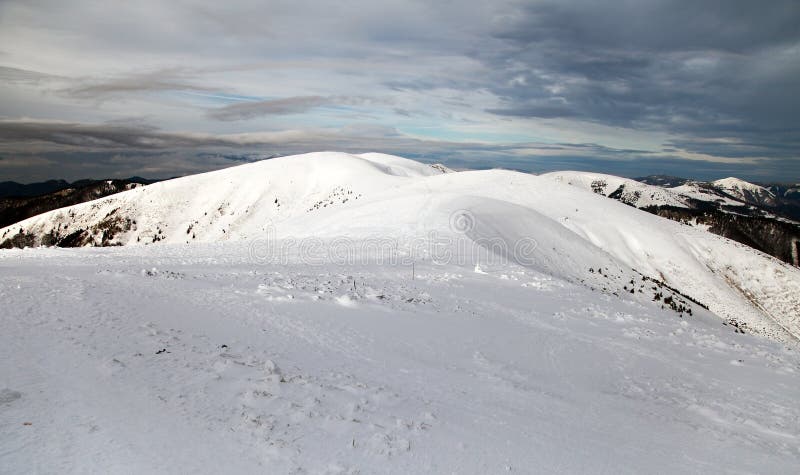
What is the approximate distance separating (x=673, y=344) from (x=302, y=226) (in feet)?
101

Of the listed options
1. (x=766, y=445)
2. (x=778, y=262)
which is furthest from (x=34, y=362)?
(x=778, y=262)

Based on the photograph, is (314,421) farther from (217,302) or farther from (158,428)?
(217,302)

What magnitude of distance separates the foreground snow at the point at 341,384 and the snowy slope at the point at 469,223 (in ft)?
43.7

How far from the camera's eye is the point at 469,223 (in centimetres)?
3100

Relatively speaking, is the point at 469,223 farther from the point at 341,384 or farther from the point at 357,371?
the point at 341,384

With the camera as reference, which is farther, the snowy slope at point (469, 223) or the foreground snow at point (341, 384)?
the snowy slope at point (469, 223)

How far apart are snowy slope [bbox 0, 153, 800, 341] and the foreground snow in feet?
43.7

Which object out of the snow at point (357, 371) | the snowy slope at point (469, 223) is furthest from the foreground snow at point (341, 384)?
the snowy slope at point (469, 223)

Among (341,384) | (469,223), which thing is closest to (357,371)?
(341,384)

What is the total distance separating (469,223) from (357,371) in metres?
24.0

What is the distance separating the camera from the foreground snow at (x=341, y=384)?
5.14m

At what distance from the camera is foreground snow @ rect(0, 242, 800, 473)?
514 cm

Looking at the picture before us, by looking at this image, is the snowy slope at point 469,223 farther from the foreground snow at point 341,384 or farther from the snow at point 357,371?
the foreground snow at point 341,384

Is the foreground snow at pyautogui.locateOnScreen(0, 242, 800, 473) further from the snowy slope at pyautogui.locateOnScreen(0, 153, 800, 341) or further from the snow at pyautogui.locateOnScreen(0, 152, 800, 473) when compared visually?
the snowy slope at pyautogui.locateOnScreen(0, 153, 800, 341)
